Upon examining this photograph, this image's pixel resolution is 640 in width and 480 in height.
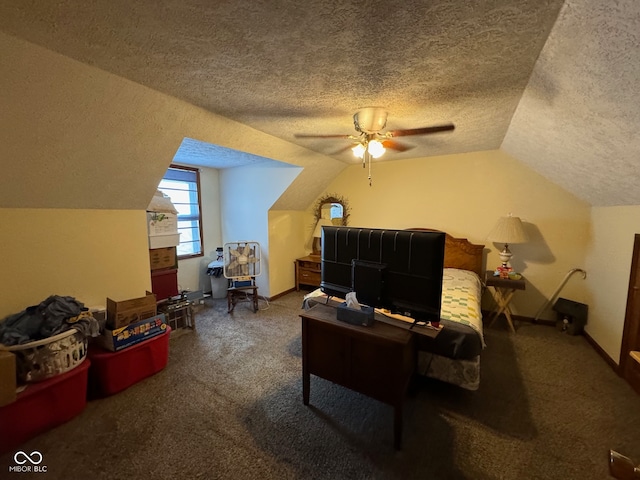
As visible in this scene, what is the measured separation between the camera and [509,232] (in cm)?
317

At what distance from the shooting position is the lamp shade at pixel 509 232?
10.3 feet

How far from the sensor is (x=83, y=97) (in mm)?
1629

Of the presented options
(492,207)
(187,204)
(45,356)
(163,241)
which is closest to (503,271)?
(492,207)

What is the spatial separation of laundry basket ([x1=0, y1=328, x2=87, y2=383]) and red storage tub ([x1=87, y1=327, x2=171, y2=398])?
221 mm

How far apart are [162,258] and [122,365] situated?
143 centimetres

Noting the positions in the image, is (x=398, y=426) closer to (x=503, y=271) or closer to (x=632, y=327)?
(x=632, y=327)

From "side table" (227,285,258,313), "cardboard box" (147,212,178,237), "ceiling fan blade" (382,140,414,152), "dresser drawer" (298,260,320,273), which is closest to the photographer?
"cardboard box" (147,212,178,237)

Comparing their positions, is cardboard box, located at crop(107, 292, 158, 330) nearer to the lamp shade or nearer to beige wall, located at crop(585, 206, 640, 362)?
the lamp shade

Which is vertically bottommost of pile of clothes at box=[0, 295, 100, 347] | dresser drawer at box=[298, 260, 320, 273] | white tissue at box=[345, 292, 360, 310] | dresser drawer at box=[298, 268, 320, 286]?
dresser drawer at box=[298, 268, 320, 286]

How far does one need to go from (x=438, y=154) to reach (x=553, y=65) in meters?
2.47

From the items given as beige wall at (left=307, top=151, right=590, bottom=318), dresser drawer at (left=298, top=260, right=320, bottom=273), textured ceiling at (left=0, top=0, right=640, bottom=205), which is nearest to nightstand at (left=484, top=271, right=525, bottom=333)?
beige wall at (left=307, top=151, right=590, bottom=318)

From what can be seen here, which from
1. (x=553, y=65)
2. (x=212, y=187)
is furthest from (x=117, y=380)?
(x=553, y=65)

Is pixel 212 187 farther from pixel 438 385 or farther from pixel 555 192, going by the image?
pixel 555 192

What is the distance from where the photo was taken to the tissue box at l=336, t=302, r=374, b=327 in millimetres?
1703
